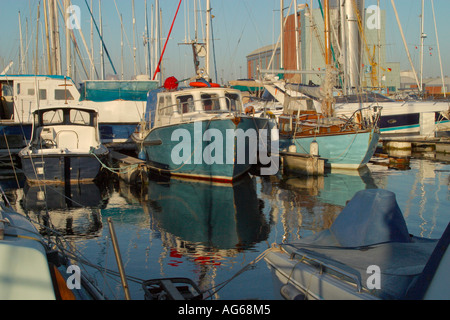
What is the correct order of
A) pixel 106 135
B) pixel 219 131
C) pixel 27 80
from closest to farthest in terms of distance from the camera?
1. pixel 219 131
2. pixel 27 80
3. pixel 106 135

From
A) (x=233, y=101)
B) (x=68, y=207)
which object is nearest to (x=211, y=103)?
(x=233, y=101)

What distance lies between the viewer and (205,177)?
612 inches

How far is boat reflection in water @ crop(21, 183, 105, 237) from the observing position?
955 centimetres

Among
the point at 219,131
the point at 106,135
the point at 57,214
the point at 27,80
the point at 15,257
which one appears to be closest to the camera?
the point at 15,257

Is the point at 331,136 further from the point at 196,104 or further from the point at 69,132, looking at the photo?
the point at 69,132

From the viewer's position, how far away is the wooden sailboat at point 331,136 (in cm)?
1725

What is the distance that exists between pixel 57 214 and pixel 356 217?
25.9 feet

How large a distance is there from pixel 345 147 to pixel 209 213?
8.30 metres

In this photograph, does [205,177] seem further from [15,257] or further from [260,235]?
[15,257]

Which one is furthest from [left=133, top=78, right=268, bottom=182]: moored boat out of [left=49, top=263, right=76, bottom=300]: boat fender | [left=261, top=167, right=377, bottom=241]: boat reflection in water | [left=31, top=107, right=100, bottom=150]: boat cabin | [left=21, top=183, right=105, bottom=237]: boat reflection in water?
[left=49, top=263, right=76, bottom=300]: boat fender

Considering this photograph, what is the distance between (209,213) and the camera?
11289 millimetres

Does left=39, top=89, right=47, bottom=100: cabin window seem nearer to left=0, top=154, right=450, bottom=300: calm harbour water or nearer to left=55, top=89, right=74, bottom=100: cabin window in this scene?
left=55, top=89, right=74, bottom=100: cabin window

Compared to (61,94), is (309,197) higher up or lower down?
lower down

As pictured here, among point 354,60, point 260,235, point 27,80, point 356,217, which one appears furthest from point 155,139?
point 354,60
